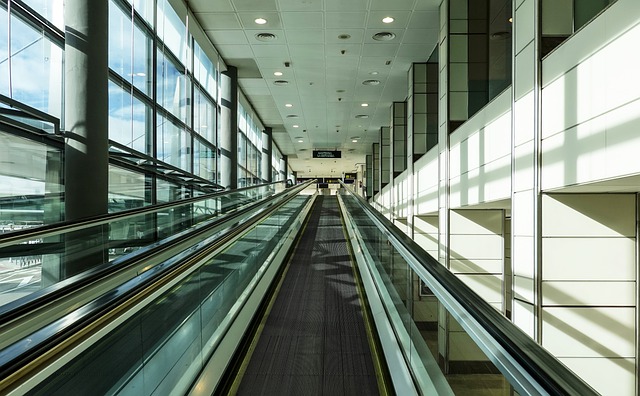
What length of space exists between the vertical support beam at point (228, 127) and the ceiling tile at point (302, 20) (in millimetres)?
3546

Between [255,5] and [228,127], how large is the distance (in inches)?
190

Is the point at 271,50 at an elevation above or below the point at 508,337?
above

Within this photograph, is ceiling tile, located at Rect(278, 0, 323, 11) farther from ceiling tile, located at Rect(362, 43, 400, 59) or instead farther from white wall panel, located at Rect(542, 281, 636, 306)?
white wall panel, located at Rect(542, 281, 636, 306)

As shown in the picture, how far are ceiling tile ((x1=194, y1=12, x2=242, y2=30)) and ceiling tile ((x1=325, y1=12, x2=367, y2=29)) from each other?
1901 millimetres

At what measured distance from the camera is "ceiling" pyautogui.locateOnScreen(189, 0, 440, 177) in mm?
10219

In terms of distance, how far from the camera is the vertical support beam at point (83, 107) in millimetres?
6051

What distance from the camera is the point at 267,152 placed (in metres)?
24.9

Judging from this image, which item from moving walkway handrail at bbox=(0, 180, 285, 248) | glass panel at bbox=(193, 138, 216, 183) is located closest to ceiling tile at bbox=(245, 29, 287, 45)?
glass panel at bbox=(193, 138, 216, 183)

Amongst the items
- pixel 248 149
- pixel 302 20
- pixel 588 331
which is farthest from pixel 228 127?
pixel 588 331

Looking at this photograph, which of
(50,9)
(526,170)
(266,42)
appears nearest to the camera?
(526,170)

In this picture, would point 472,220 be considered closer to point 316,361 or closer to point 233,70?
point 316,361

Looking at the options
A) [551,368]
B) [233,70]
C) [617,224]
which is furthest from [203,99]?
[551,368]

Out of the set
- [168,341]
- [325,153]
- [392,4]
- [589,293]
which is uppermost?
[392,4]

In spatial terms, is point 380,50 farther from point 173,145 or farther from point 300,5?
point 173,145
